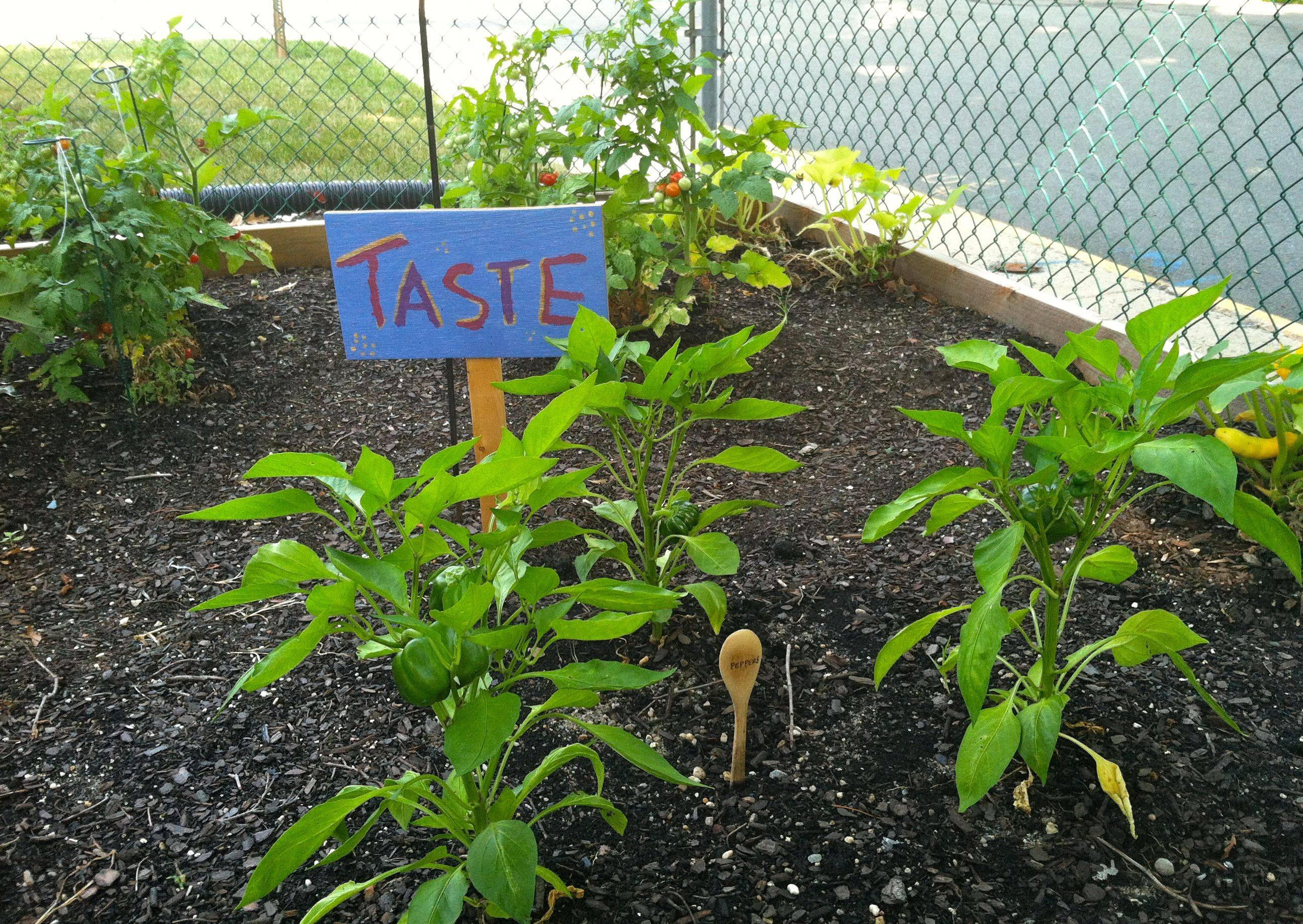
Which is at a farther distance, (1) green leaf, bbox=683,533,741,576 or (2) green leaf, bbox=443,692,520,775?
(1) green leaf, bbox=683,533,741,576

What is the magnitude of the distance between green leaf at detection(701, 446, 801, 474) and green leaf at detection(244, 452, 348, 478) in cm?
66

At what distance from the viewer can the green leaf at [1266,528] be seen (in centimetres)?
112

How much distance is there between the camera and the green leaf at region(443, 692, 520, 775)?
3.17ft

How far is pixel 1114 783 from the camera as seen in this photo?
52.1 inches

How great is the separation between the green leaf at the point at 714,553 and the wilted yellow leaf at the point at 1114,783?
55cm

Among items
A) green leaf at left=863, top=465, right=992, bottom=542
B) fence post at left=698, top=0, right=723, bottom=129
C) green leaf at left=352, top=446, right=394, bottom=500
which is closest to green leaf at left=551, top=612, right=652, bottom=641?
green leaf at left=352, top=446, right=394, bottom=500

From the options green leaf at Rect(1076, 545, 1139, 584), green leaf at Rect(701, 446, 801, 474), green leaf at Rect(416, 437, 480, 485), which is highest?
green leaf at Rect(416, 437, 480, 485)

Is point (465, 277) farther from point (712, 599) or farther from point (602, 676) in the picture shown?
point (602, 676)

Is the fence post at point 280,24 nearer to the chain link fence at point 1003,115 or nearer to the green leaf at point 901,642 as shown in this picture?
the chain link fence at point 1003,115

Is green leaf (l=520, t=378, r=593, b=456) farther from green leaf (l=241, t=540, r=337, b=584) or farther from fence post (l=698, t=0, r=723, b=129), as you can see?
fence post (l=698, t=0, r=723, b=129)

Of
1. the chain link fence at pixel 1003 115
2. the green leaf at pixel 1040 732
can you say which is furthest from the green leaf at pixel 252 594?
the chain link fence at pixel 1003 115

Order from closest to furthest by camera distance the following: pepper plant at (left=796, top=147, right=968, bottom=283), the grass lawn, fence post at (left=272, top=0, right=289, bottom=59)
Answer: pepper plant at (left=796, top=147, right=968, bottom=283) < the grass lawn < fence post at (left=272, top=0, right=289, bottom=59)

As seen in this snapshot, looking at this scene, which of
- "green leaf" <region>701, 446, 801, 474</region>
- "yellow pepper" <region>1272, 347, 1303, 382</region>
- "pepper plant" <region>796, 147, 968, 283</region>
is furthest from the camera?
"pepper plant" <region>796, 147, 968, 283</region>

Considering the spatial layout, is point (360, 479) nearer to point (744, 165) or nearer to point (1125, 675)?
point (1125, 675)
